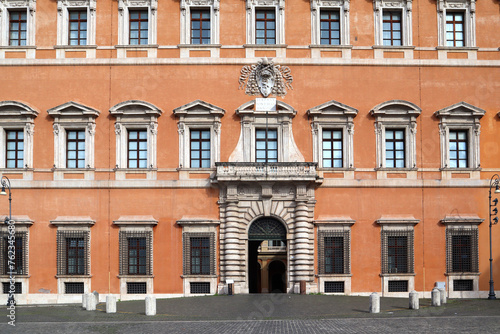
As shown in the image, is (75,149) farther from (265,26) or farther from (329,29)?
(329,29)

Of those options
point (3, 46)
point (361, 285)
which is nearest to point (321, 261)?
point (361, 285)

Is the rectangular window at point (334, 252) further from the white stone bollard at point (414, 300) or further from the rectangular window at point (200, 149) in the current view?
the rectangular window at point (200, 149)

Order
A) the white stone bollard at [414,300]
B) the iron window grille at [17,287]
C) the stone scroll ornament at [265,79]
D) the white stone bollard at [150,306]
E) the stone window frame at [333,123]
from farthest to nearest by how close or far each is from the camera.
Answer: the stone scroll ornament at [265,79] → the stone window frame at [333,123] → the iron window grille at [17,287] → the white stone bollard at [414,300] → the white stone bollard at [150,306]

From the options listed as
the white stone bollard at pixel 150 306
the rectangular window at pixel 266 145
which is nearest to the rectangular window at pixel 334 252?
the rectangular window at pixel 266 145

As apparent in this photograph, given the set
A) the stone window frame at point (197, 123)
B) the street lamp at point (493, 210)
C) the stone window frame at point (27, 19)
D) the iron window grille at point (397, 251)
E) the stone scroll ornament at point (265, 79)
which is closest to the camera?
the street lamp at point (493, 210)

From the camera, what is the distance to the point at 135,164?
104 ft

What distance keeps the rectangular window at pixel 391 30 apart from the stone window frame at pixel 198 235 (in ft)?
38.1

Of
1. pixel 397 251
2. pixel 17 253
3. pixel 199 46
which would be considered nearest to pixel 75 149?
pixel 17 253

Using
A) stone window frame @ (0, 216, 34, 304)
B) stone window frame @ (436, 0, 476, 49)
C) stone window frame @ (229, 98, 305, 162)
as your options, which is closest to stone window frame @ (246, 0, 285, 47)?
stone window frame @ (229, 98, 305, 162)

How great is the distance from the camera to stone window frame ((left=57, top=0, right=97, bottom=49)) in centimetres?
3192

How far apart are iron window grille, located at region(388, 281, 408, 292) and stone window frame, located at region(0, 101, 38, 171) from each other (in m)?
17.2

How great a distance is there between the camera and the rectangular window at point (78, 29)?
32188mm

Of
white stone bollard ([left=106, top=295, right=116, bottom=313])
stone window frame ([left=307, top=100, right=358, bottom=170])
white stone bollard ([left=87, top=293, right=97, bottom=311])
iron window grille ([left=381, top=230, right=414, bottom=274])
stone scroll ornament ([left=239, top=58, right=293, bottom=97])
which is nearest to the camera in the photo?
white stone bollard ([left=106, top=295, right=116, bottom=313])

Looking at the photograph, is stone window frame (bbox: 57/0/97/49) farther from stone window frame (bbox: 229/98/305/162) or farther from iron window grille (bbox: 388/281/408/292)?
iron window grille (bbox: 388/281/408/292)
